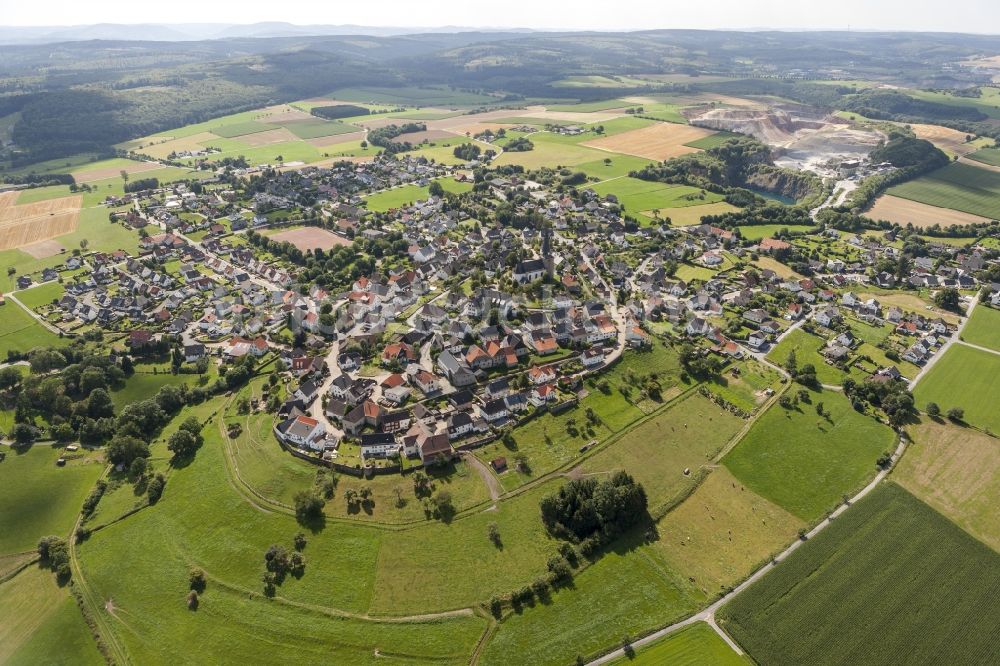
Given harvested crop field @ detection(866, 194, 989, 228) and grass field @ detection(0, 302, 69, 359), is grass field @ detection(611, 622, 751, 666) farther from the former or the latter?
harvested crop field @ detection(866, 194, 989, 228)

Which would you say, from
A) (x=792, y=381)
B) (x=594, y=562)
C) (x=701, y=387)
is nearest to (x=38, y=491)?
(x=594, y=562)

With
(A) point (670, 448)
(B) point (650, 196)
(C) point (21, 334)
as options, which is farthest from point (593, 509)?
(B) point (650, 196)

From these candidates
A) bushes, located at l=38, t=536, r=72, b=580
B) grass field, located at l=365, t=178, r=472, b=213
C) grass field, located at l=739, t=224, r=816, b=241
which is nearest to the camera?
bushes, located at l=38, t=536, r=72, b=580

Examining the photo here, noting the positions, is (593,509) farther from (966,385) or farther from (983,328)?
(983,328)

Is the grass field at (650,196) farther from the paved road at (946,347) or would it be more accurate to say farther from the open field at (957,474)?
the open field at (957,474)

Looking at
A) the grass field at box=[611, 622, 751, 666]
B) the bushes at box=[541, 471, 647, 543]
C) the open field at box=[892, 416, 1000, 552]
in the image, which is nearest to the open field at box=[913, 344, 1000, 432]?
the open field at box=[892, 416, 1000, 552]

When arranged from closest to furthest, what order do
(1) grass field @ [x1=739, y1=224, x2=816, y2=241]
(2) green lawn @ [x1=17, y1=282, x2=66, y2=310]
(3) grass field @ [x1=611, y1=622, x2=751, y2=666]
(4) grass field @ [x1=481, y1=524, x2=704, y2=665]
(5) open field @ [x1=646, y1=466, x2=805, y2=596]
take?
1. (3) grass field @ [x1=611, y1=622, x2=751, y2=666]
2. (4) grass field @ [x1=481, y1=524, x2=704, y2=665]
3. (5) open field @ [x1=646, y1=466, x2=805, y2=596]
4. (2) green lawn @ [x1=17, y1=282, x2=66, y2=310]
5. (1) grass field @ [x1=739, y1=224, x2=816, y2=241]
